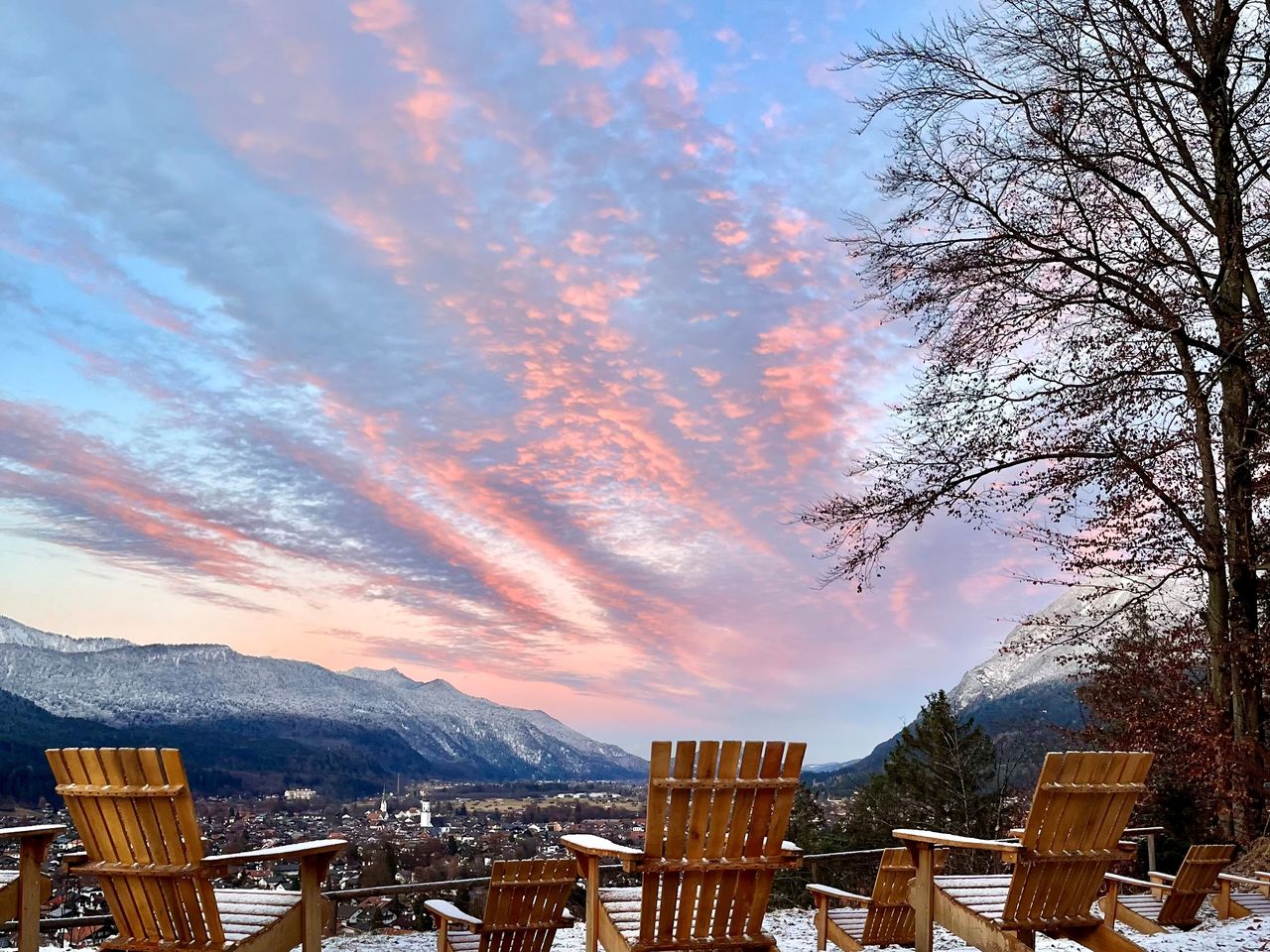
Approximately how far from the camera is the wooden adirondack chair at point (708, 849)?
12.3 feet

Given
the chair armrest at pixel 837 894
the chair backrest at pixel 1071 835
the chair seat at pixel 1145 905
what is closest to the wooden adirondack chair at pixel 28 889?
the chair backrest at pixel 1071 835

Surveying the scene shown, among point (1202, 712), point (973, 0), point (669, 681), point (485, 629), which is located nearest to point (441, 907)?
point (1202, 712)

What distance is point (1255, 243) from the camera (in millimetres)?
10398

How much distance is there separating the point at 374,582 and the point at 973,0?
2050 centimetres

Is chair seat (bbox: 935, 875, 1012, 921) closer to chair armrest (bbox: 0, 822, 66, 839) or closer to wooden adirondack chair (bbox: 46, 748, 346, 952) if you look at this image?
wooden adirondack chair (bbox: 46, 748, 346, 952)

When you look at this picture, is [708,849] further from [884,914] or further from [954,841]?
[884,914]

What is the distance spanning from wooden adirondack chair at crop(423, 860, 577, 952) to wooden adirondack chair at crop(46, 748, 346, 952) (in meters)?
1.81

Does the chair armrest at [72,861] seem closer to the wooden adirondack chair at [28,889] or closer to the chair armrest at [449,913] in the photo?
the wooden adirondack chair at [28,889]

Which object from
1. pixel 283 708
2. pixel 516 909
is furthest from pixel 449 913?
pixel 283 708

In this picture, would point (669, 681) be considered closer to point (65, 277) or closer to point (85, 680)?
point (65, 277)

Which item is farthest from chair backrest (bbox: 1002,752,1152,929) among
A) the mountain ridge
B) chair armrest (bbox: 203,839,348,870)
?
the mountain ridge

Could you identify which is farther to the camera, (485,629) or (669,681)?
(485,629)

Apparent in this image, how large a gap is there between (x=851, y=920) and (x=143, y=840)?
503cm

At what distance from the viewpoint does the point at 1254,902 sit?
294 inches
